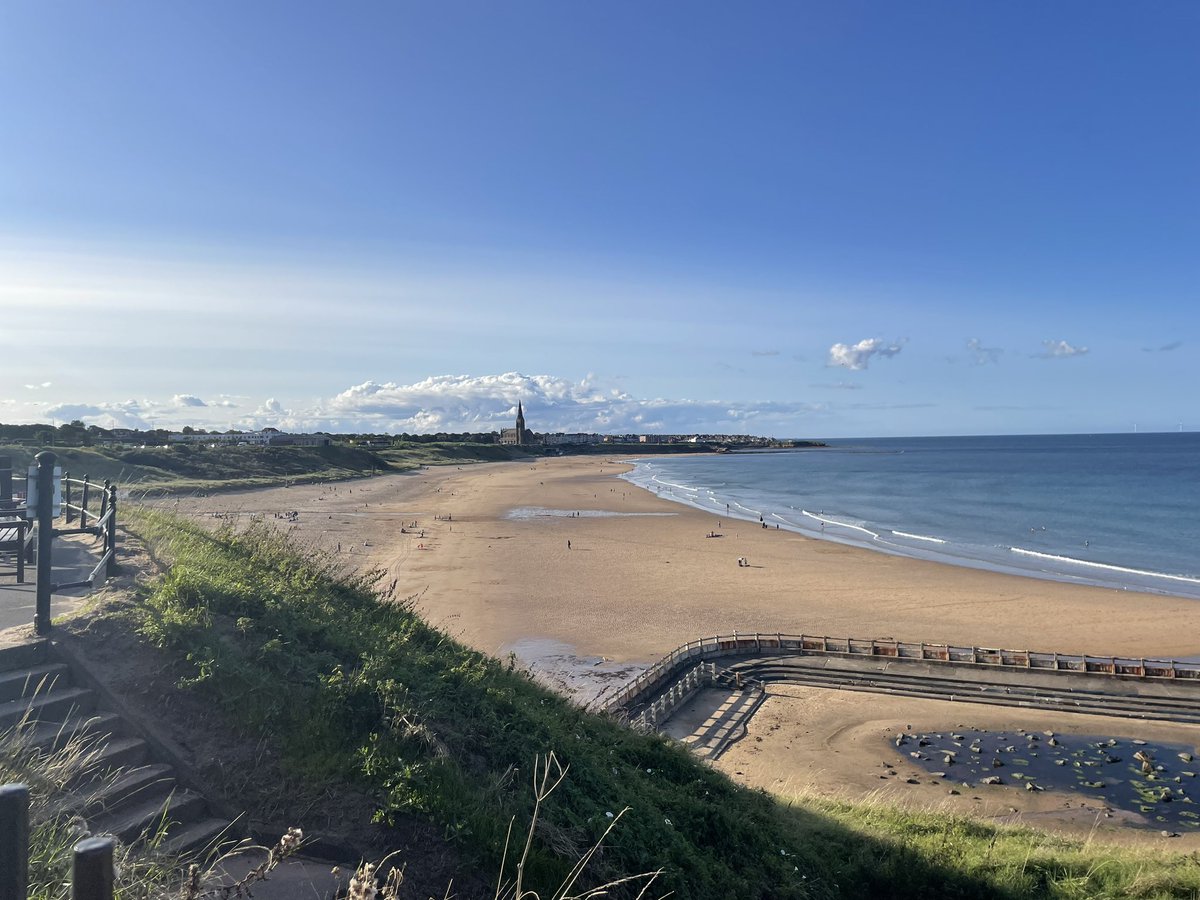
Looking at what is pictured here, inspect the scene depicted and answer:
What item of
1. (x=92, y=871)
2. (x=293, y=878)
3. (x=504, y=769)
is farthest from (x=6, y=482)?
(x=92, y=871)

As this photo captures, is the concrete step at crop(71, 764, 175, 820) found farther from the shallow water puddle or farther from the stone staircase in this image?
the shallow water puddle

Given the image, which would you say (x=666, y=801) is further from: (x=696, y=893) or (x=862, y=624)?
(x=862, y=624)

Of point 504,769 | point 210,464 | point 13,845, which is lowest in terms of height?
point 210,464

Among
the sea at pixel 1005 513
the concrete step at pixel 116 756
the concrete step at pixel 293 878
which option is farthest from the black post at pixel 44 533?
the sea at pixel 1005 513

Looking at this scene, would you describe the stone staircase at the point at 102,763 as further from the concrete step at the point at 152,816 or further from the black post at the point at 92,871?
the black post at the point at 92,871

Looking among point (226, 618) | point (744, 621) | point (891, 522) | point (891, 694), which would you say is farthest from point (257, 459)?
point (226, 618)

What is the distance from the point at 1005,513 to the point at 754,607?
43.7 metres

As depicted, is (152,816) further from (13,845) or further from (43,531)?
(43,531)

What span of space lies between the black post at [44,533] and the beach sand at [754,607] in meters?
8.95

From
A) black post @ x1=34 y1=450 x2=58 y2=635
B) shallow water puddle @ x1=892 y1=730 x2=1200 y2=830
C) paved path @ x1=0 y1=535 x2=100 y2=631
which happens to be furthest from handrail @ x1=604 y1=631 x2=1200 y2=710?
black post @ x1=34 y1=450 x2=58 y2=635

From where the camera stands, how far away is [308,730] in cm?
559

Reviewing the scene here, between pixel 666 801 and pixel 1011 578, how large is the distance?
119 ft

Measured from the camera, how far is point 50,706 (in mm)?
5531

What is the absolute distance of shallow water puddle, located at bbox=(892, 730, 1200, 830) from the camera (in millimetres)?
15344
